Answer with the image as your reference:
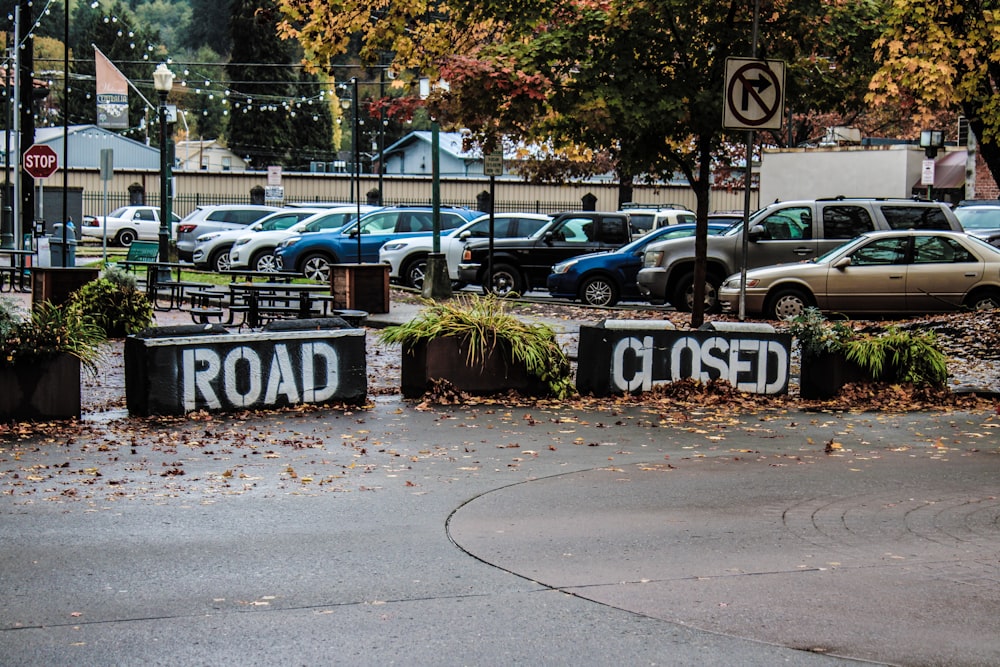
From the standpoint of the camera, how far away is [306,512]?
24.9ft

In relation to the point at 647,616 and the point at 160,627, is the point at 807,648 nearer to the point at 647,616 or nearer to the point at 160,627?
the point at 647,616

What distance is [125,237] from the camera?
49375 mm

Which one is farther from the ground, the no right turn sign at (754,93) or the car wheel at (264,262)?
the no right turn sign at (754,93)

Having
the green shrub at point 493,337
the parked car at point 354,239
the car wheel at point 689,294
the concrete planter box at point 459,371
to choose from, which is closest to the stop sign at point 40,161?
the parked car at point 354,239

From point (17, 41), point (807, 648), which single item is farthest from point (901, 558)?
point (17, 41)

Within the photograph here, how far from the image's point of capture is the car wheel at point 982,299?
62.3 ft

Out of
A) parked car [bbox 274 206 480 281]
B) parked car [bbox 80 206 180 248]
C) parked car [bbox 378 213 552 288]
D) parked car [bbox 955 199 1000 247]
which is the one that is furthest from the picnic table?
parked car [bbox 80 206 180 248]

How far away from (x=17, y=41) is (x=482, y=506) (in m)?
30.3

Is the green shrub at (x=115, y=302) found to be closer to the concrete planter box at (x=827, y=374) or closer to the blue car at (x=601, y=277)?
the blue car at (x=601, y=277)

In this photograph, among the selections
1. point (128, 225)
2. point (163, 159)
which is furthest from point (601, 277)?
point (128, 225)

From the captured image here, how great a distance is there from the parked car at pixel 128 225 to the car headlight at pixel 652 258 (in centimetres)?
3052

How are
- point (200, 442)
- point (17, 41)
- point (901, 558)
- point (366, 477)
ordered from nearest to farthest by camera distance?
point (901, 558)
point (366, 477)
point (200, 442)
point (17, 41)

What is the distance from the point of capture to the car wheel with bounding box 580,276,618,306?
75.6 ft

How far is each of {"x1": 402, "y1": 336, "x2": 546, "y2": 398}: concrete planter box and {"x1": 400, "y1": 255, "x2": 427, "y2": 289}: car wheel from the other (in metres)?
14.4
